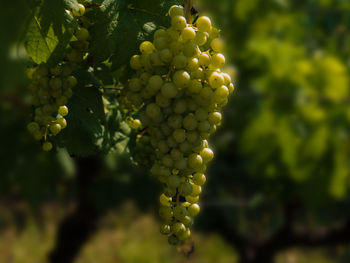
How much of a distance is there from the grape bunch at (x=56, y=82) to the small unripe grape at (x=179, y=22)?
192 millimetres

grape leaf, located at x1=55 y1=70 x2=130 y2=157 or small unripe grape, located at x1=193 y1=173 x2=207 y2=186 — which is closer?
small unripe grape, located at x1=193 y1=173 x2=207 y2=186

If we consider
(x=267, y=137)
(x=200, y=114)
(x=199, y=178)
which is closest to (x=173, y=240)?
(x=199, y=178)

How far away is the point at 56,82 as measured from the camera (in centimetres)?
83

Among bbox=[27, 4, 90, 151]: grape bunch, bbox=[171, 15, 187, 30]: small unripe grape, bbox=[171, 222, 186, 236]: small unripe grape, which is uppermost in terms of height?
bbox=[171, 15, 187, 30]: small unripe grape

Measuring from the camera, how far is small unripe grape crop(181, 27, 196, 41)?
0.76 m

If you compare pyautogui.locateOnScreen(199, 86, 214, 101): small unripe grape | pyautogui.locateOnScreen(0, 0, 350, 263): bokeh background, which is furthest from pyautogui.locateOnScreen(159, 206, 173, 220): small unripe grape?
pyautogui.locateOnScreen(0, 0, 350, 263): bokeh background

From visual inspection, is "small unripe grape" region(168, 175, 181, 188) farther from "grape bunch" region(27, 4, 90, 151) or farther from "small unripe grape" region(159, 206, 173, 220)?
"grape bunch" region(27, 4, 90, 151)

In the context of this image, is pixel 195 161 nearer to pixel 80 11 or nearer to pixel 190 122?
pixel 190 122

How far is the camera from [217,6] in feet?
13.6

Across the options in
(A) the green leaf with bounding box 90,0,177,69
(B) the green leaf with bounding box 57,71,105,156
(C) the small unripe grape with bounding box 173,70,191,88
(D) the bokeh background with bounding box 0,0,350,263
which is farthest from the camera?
(D) the bokeh background with bounding box 0,0,350,263

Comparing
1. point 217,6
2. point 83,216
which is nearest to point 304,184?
point 217,6

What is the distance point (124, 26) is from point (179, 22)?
15cm

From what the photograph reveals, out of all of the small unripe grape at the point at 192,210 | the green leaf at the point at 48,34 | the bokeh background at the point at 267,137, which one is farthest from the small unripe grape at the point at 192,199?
the bokeh background at the point at 267,137

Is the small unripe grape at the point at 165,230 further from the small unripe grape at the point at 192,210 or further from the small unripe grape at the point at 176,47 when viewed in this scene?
the small unripe grape at the point at 176,47
